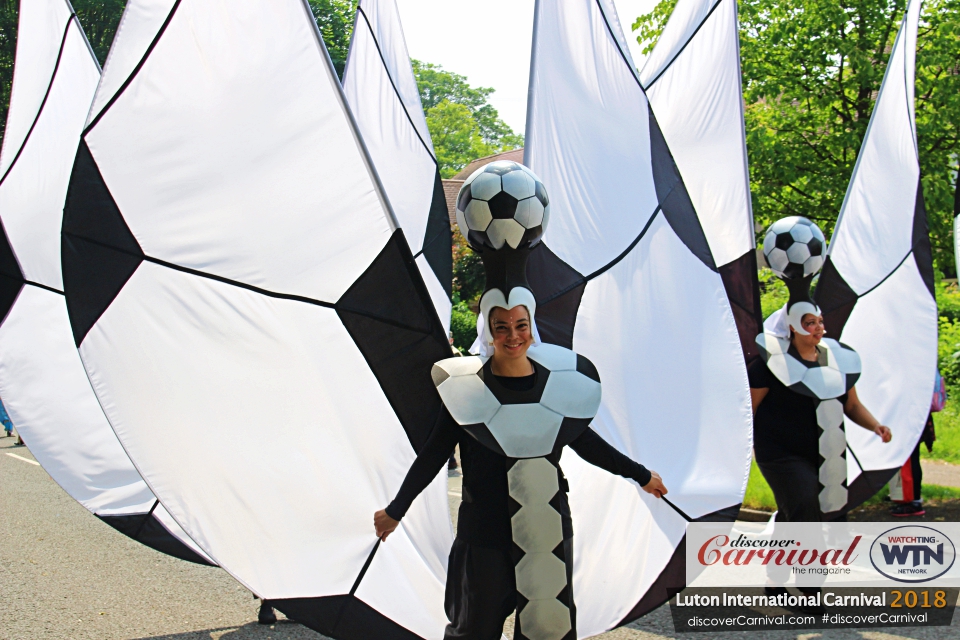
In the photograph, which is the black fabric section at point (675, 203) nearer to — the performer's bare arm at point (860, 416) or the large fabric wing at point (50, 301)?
the performer's bare arm at point (860, 416)

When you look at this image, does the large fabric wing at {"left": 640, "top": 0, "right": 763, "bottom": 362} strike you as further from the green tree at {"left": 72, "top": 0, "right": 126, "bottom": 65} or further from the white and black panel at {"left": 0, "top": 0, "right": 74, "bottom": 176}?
the green tree at {"left": 72, "top": 0, "right": 126, "bottom": 65}

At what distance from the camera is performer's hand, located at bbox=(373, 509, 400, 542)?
3.08 meters

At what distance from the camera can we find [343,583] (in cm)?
327

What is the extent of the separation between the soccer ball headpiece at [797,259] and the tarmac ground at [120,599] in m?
1.64

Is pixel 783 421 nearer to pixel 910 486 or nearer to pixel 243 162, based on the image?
pixel 910 486

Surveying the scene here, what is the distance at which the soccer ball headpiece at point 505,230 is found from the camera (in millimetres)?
3043

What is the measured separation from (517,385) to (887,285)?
12.5ft

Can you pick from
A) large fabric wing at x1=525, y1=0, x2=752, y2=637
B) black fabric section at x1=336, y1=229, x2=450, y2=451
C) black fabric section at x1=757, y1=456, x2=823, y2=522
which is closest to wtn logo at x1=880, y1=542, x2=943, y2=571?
black fabric section at x1=757, y1=456, x2=823, y2=522

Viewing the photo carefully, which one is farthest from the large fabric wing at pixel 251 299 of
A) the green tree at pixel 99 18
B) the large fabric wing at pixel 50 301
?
the green tree at pixel 99 18

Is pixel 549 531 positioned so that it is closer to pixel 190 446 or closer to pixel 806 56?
pixel 190 446

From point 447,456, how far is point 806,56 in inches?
276

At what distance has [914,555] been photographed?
5305 millimetres

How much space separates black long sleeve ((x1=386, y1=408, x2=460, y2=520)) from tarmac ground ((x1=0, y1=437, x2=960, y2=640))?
194cm

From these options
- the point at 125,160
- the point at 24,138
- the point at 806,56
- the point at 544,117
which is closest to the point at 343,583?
the point at 125,160
